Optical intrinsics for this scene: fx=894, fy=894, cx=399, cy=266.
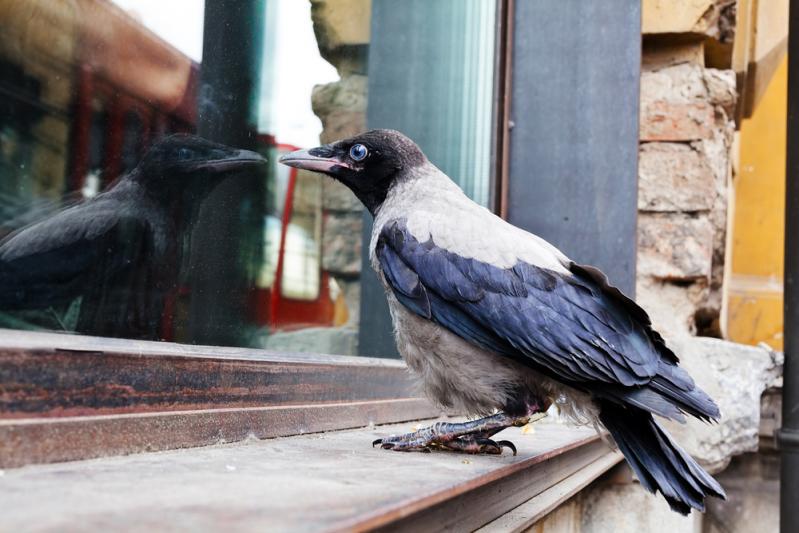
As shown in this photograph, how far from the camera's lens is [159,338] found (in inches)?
69.9

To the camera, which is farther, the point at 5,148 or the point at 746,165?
the point at 746,165

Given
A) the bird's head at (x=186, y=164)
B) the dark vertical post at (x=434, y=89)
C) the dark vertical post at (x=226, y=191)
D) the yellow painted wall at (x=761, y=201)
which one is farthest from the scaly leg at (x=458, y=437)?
the yellow painted wall at (x=761, y=201)

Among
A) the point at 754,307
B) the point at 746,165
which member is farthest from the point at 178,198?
the point at 746,165

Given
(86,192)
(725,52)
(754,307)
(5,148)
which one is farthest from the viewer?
(754,307)

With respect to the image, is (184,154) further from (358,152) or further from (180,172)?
(358,152)

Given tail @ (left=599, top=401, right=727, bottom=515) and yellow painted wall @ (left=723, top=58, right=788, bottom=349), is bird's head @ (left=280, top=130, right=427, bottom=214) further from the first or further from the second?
yellow painted wall @ (left=723, top=58, right=788, bottom=349)

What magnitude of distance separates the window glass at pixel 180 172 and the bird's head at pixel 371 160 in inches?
5.7

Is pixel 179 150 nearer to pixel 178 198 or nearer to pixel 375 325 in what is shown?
pixel 178 198

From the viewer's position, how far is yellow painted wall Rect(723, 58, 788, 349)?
604 centimetres

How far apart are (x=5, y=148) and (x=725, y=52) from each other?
3042 mm

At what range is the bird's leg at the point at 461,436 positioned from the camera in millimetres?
1911

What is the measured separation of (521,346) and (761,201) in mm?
4958

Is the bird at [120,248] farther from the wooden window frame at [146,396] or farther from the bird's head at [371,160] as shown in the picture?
the bird's head at [371,160]

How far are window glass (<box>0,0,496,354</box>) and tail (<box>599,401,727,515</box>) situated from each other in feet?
2.81
